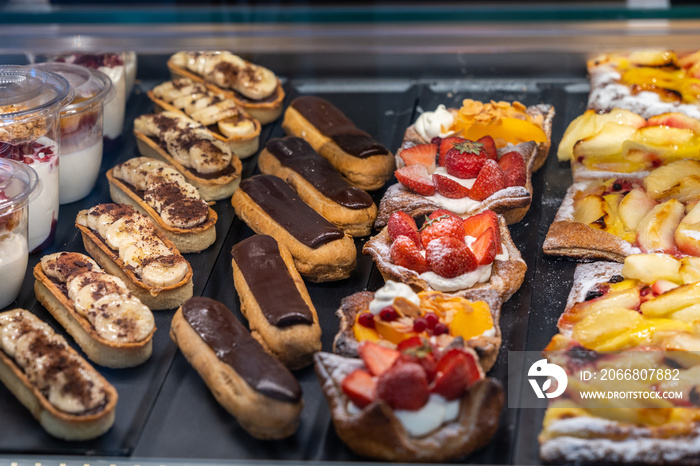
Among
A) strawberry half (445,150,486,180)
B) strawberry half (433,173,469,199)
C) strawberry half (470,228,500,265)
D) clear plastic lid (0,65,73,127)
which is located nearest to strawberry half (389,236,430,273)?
strawberry half (470,228,500,265)

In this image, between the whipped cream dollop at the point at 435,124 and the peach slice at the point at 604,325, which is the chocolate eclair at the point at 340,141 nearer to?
the whipped cream dollop at the point at 435,124

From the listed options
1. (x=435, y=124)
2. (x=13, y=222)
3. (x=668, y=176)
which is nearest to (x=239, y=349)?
(x=13, y=222)

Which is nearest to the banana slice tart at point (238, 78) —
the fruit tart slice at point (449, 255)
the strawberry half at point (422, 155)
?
the strawberry half at point (422, 155)

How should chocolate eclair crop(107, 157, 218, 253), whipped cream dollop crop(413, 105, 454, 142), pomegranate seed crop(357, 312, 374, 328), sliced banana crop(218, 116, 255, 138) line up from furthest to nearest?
sliced banana crop(218, 116, 255, 138) < whipped cream dollop crop(413, 105, 454, 142) < chocolate eclair crop(107, 157, 218, 253) < pomegranate seed crop(357, 312, 374, 328)

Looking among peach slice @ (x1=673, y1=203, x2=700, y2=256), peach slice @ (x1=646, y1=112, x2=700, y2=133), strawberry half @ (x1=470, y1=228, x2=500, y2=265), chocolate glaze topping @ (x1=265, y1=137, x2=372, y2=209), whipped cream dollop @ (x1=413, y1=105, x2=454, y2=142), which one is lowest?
chocolate glaze topping @ (x1=265, y1=137, x2=372, y2=209)

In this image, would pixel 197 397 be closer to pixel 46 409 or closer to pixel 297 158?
pixel 46 409

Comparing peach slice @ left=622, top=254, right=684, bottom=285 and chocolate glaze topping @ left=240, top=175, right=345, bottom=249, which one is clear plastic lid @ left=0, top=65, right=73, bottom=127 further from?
peach slice @ left=622, top=254, right=684, bottom=285
